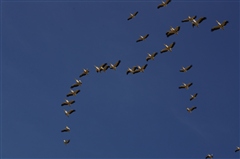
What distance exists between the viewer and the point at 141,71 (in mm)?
97938

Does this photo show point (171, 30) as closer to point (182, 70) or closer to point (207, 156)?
point (182, 70)

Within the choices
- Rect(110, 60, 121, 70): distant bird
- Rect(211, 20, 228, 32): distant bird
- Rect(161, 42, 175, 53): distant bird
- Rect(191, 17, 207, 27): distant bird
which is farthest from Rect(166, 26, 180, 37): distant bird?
Rect(110, 60, 121, 70): distant bird

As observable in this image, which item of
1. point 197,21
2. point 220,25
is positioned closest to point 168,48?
point 197,21

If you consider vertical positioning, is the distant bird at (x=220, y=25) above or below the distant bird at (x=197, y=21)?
below

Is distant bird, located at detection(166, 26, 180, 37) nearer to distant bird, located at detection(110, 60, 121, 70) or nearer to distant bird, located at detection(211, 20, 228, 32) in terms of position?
distant bird, located at detection(211, 20, 228, 32)

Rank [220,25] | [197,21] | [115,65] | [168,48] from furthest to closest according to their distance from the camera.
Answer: [115,65] < [168,48] < [197,21] < [220,25]

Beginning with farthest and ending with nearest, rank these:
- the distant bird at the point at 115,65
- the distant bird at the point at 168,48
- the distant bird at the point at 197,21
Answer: the distant bird at the point at 115,65 → the distant bird at the point at 168,48 → the distant bird at the point at 197,21

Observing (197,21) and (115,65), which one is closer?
(197,21)

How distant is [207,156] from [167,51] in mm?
23995

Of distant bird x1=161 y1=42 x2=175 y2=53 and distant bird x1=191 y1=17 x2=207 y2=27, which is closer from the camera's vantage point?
distant bird x1=191 y1=17 x2=207 y2=27

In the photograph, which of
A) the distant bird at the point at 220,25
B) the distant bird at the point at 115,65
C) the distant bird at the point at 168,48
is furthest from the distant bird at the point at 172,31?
the distant bird at the point at 115,65

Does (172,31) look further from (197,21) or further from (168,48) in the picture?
(168,48)

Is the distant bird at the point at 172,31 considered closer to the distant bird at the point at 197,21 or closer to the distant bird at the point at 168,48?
the distant bird at the point at 197,21

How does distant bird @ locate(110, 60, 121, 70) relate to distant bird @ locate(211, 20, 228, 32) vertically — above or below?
above
